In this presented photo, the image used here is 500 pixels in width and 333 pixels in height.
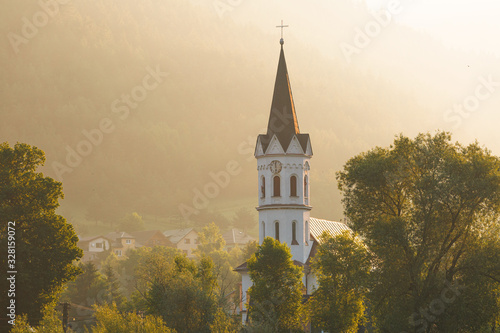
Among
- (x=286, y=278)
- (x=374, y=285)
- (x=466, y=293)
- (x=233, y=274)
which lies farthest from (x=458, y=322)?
(x=233, y=274)

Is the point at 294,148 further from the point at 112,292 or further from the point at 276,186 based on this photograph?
the point at 112,292

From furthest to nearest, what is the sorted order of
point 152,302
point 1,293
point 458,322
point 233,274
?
point 233,274, point 152,302, point 1,293, point 458,322

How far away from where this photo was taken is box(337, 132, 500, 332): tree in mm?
51531

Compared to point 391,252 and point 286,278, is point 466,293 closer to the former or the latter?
point 391,252

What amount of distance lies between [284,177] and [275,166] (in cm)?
178

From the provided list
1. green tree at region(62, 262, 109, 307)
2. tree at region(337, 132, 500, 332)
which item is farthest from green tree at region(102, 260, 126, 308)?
tree at region(337, 132, 500, 332)

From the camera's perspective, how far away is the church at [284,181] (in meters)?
91.8

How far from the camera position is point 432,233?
175 feet

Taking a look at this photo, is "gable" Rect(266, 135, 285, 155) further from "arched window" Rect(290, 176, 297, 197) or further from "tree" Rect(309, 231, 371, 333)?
"tree" Rect(309, 231, 371, 333)

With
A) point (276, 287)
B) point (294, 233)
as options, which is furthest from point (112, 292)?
point (276, 287)

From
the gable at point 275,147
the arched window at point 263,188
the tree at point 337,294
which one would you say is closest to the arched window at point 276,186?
the arched window at point 263,188

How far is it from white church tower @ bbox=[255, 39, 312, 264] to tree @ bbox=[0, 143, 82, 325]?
105 feet

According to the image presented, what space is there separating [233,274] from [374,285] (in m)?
109

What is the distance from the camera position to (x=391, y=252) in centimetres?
5288
